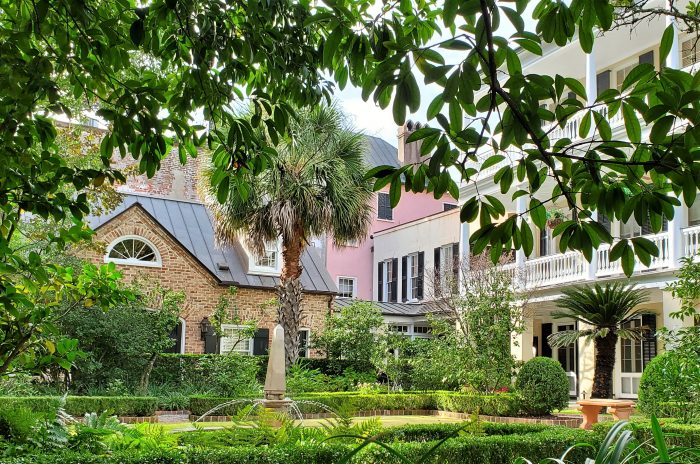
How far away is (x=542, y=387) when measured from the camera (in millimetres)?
16641

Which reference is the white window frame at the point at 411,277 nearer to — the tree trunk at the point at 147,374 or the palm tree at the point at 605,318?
the palm tree at the point at 605,318

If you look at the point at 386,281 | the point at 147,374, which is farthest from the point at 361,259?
the point at 147,374

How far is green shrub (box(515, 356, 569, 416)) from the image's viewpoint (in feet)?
54.6

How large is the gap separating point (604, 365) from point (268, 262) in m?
12.0

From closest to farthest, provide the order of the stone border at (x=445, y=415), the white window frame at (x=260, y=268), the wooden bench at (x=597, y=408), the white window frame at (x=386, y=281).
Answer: the wooden bench at (x=597, y=408) < the stone border at (x=445, y=415) < the white window frame at (x=260, y=268) < the white window frame at (x=386, y=281)

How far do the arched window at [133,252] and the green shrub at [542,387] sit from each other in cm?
1185

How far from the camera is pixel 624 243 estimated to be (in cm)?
251

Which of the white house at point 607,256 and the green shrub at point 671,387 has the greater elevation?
the white house at point 607,256

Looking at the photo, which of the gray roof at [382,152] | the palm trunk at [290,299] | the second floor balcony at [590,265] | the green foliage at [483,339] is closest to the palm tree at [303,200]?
the palm trunk at [290,299]

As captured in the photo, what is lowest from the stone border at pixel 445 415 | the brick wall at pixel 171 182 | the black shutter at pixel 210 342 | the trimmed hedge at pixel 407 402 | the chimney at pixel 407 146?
the stone border at pixel 445 415

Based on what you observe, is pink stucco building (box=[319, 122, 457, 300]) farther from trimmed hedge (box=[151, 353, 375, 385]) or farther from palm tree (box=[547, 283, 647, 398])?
palm tree (box=[547, 283, 647, 398])

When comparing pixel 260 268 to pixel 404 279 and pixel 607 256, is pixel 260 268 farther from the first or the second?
pixel 607 256

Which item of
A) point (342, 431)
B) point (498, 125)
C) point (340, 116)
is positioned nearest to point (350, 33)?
point (498, 125)

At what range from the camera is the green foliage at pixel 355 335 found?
22844mm
